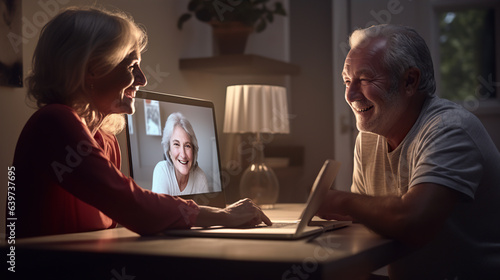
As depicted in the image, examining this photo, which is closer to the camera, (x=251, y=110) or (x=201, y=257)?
(x=201, y=257)

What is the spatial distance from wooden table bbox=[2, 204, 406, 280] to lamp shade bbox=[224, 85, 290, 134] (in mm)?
1180

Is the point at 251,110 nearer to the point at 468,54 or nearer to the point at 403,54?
the point at 403,54

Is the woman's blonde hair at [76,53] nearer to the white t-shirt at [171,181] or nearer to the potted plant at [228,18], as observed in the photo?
the white t-shirt at [171,181]

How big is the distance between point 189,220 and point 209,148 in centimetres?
63

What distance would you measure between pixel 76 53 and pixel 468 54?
12.7 feet

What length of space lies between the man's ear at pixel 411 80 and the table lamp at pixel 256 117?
80cm

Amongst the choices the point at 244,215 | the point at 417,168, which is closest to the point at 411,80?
the point at 417,168

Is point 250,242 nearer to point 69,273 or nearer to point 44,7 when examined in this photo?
point 69,273

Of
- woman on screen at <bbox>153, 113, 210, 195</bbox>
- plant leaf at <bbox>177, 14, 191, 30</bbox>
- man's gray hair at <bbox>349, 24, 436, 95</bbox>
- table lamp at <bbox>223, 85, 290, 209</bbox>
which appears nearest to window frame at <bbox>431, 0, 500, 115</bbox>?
table lamp at <bbox>223, 85, 290, 209</bbox>

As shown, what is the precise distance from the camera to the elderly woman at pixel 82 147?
1.10 m

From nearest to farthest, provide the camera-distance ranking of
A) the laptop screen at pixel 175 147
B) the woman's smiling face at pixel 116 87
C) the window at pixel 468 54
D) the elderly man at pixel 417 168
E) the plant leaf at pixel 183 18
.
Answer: the elderly man at pixel 417 168 < the woman's smiling face at pixel 116 87 < the laptop screen at pixel 175 147 < the plant leaf at pixel 183 18 < the window at pixel 468 54

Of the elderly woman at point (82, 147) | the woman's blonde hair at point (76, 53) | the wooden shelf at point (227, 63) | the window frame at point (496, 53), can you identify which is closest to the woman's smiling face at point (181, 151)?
the elderly woman at point (82, 147)

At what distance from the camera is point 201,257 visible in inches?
34.0

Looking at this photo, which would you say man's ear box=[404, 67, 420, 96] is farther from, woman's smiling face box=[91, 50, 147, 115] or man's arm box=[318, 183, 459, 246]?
woman's smiling face box=[91, 50, 147, 115]
